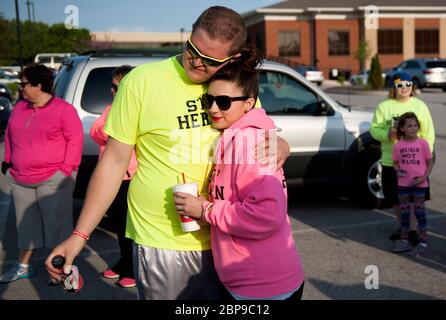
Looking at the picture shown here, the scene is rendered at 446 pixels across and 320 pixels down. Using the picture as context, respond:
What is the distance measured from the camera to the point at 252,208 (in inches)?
92.2

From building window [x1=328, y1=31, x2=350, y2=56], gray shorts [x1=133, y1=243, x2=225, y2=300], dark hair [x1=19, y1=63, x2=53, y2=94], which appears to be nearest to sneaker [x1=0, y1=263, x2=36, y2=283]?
dark hair [x1=19, y1=63, x2=53, y2=94]

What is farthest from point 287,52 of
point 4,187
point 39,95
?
point 39,95

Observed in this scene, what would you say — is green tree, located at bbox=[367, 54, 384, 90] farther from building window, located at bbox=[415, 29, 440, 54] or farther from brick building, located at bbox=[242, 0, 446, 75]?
building window, located at bbox=[415, 29, 440, 54]

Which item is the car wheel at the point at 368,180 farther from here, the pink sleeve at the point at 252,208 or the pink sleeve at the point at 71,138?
the pink sleeve at the point at 252,208

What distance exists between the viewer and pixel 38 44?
37.0m

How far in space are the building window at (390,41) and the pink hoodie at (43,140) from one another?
172ft

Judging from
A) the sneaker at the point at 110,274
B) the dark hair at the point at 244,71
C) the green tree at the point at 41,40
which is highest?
the green tree at the point at 41,40

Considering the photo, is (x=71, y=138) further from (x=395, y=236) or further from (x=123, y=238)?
(x=395, y=236)

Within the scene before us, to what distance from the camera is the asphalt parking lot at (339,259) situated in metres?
4.85

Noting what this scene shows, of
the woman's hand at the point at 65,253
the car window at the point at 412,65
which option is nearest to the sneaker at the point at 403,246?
the woman's hand at the point at 65,253

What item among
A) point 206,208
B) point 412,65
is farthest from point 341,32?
point 206,208

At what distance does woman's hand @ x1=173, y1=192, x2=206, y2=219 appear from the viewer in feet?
7.91

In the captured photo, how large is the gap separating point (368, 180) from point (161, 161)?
560 centimetres
